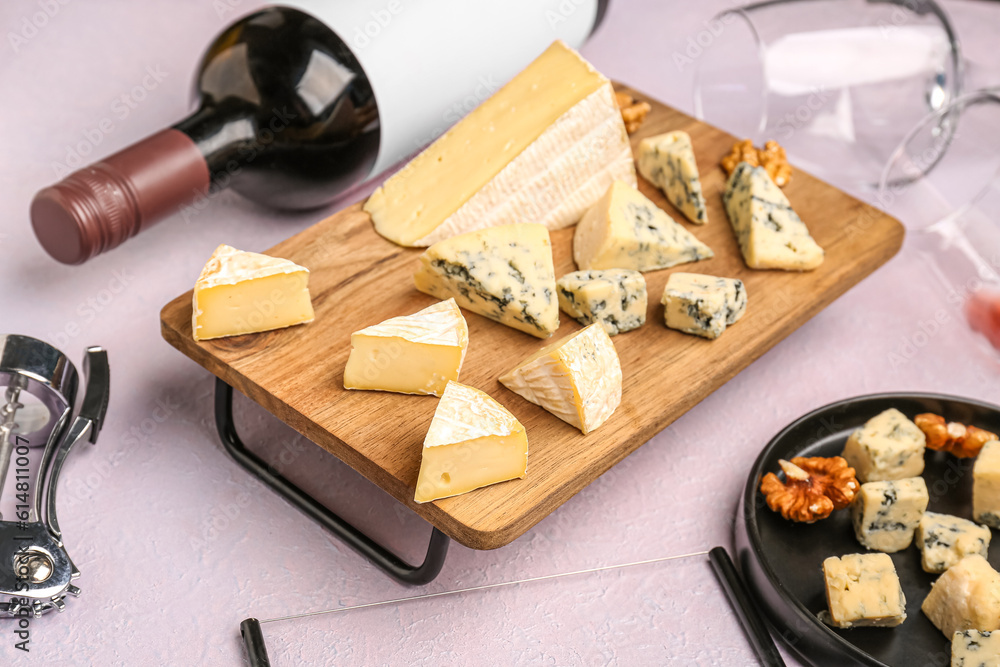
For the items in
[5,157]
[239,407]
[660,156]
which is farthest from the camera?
[5,157]

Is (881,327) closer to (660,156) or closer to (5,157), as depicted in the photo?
(660,156)

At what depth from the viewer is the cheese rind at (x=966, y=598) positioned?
41.5 inches

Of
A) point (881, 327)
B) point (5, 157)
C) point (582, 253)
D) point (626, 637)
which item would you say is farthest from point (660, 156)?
point (5, 157)

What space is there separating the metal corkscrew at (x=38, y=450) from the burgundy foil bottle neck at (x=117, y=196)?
155 millimetres

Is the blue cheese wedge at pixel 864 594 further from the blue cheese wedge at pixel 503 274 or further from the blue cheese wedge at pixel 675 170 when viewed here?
the blue cheese wedge at pixel 675 170

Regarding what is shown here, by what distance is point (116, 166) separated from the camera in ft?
4.26

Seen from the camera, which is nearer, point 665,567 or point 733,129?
point 665,567

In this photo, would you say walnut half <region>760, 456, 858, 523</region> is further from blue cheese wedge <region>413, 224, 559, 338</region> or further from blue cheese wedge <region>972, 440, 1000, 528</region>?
blue cheese wedge <region>413, 224, 559, 338</region>

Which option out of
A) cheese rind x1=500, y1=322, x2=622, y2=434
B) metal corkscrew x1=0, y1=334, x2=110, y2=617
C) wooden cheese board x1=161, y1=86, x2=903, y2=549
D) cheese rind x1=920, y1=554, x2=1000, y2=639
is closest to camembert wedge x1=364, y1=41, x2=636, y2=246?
wooden cheese board x1=161, y1=86, x2=903, y2=549

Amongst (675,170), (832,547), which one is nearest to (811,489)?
(832,547)

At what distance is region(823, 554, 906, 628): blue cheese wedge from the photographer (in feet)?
3.53

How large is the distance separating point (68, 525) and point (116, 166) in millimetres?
471

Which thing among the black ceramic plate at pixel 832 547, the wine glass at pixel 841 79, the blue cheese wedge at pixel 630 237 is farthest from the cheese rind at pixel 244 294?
the wine glass at pixel 841 79

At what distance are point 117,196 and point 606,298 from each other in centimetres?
66
